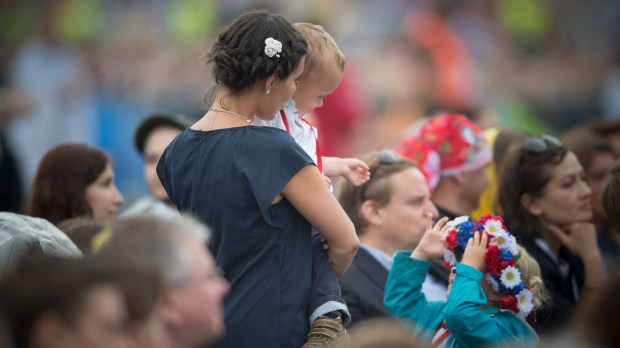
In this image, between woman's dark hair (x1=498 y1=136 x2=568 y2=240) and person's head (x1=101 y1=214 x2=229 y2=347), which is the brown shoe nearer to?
person's head (x1=101 y1=214 x2=229 y2=347)

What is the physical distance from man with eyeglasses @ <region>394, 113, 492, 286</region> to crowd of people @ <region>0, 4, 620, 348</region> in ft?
0.04

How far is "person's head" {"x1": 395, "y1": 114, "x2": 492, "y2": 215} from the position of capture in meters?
5.84

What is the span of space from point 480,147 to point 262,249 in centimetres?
265

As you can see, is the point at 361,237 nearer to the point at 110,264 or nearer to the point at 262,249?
the point at 262,249

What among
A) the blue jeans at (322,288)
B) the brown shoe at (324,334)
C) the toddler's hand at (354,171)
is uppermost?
the toddler's hand at (354,171)

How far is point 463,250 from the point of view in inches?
166

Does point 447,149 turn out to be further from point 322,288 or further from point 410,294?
point 322,288

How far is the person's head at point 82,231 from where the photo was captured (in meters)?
4.58

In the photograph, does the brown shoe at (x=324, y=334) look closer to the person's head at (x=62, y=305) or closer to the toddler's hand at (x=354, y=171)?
the toddler's hand at (x=354, y=171)

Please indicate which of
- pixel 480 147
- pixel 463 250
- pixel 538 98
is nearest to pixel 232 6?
pixel 538 98

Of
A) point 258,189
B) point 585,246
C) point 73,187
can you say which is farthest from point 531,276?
point 73,187

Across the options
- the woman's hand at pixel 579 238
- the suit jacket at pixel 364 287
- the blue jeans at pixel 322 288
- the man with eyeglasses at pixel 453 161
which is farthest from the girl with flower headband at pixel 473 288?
the man with eyeglasses at pixel 453 161

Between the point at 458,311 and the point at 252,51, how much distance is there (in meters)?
1.28

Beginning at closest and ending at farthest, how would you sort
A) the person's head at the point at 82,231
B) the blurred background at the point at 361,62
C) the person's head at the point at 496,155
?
1. the person's head at the point at 82,231
2. the person's head at the point at 496,155
3. the blurred background at the point at 361,62
